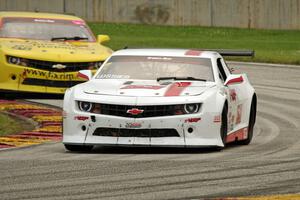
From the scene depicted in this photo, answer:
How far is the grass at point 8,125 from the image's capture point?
16453 mm

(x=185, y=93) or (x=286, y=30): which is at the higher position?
(x=185, y=93)

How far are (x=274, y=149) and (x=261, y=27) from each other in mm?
35131

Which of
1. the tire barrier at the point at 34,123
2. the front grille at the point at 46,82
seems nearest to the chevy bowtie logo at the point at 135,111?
the tire barrier at the point at 34,123

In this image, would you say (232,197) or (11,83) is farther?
(11,83)

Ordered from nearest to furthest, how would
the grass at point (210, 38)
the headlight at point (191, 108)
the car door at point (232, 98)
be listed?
the headlight at point (191, 108) → the car door at point (232, 98) → the grass at point (210, 38)

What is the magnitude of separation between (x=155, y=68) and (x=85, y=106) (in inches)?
57.9

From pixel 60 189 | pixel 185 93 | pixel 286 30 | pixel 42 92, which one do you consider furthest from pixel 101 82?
pixel 286 30

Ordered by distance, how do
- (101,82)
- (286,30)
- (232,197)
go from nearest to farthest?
(232,197)
(101,82)
(286,30)

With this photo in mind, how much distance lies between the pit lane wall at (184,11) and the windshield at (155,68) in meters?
33.9

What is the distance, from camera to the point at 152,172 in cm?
1163

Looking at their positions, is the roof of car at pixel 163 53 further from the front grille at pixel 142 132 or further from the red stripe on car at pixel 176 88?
the front grille at pixel 142 132

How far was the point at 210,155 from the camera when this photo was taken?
13398mm

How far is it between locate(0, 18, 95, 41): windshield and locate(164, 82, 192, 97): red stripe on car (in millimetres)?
8061

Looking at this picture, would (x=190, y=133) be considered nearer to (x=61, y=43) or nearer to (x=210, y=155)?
(x=210, y=155)
